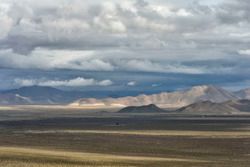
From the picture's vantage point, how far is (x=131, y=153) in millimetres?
79500

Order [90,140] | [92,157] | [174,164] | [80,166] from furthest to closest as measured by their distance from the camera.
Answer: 1. [90,140]
2. [92,157]
3. [174,164]
4. [80,166]

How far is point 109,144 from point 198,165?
3435 centimetres

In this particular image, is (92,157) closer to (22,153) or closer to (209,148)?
(22,153)

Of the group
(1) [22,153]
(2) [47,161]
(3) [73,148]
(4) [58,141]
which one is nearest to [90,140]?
(4) [58,141]

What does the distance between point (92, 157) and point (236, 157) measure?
1914cm

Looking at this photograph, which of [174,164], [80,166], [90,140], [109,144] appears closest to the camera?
[80,166]

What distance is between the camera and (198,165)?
63.8 m

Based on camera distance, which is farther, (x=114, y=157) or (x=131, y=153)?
(x=131, y=153)

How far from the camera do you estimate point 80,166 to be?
6016cm

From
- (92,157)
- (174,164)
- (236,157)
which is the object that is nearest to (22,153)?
(92,157)

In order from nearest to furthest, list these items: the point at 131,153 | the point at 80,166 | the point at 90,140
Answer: the point at 80,166 → the point at 131,153 → the point at 90,140

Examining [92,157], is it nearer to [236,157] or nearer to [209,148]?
[236,157]

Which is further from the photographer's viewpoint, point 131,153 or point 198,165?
point 131,153

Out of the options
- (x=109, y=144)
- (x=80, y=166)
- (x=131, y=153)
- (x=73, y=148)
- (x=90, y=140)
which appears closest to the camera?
(x=80, y=166)
